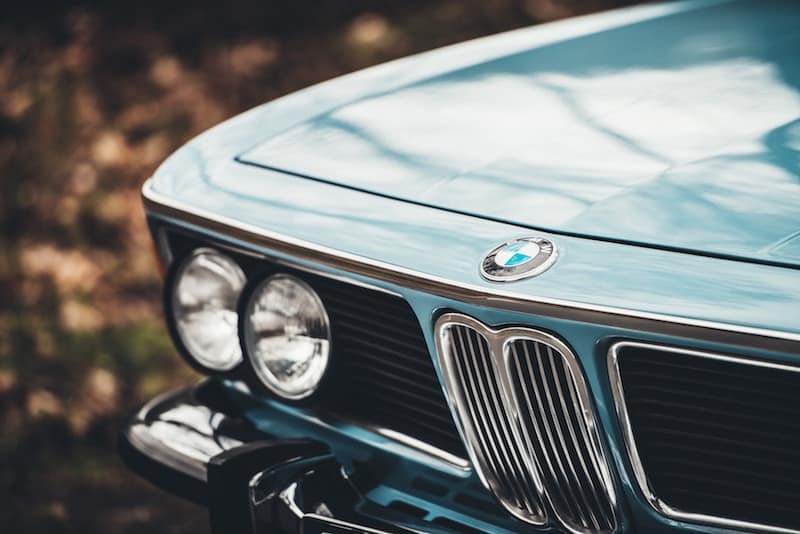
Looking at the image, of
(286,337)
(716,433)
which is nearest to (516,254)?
(716,433)

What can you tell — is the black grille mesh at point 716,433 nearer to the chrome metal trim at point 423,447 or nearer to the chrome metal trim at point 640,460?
the chrome metal trim at point 640,460

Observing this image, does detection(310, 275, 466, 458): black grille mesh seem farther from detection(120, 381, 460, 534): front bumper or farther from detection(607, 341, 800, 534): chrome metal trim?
detection(607, 341, 800, 534): chrome metal trim

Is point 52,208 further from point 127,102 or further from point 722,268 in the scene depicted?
point 722,268

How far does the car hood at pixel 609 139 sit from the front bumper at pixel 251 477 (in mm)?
479

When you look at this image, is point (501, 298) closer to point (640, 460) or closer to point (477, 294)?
Result: point (477, 294)

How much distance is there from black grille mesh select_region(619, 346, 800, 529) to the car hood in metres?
0.16

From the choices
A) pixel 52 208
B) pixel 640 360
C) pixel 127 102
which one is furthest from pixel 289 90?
pixel 640 360

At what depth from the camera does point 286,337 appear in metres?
1.82

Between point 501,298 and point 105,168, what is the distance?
11.4 ft

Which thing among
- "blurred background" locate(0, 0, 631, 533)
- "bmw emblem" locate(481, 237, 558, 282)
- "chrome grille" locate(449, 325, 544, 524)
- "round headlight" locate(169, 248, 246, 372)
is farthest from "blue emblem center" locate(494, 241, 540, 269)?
"blurred background" locate(0, 0, 631, 533)

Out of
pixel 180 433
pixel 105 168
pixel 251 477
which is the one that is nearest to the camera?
pixel 251 477

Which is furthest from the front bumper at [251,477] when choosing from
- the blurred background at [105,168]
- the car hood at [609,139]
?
the blurred background at [105,168]

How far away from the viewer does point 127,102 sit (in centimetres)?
501

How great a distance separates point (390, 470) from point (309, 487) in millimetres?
156
